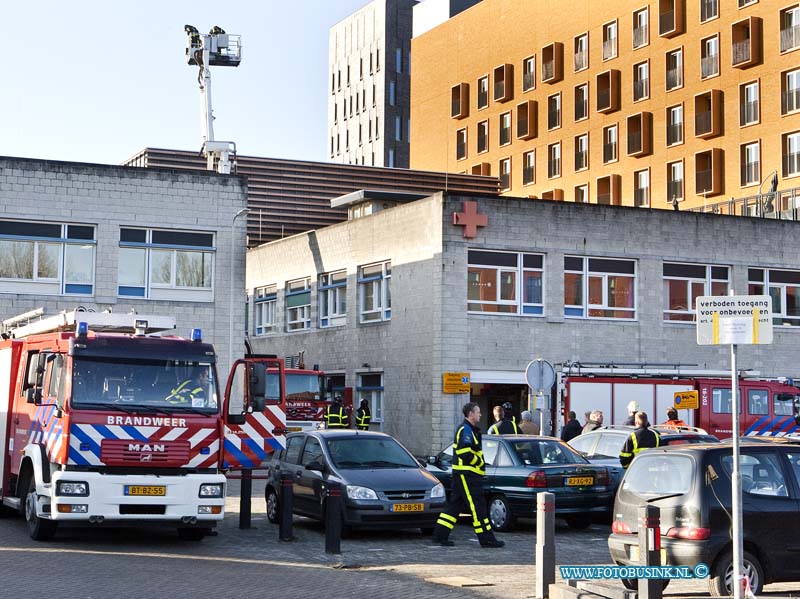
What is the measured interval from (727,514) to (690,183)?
46779mm

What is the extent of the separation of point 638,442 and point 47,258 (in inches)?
709

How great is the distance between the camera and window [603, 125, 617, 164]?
61.6 m

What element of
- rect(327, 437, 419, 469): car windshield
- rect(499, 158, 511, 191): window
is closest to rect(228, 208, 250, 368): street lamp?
rect(327, 437, 419, 469): car windshield

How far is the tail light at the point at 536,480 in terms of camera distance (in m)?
18.7

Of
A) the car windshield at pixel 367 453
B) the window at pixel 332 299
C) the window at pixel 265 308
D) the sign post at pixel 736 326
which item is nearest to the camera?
the sign post at pixel 736 326

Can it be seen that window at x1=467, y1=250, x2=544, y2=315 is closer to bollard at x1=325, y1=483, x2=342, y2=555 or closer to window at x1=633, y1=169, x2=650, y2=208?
bollard at x1=325, y1=483, x2=342, y2=555

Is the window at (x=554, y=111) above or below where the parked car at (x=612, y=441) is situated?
above

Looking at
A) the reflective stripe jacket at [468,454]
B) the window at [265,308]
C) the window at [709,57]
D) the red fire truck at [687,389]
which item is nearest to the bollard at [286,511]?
the reflective stripe jacket at [468,454]

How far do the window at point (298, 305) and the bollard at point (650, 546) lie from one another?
3125 centimetres

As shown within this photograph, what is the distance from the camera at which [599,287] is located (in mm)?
35500

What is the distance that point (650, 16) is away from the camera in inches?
2318

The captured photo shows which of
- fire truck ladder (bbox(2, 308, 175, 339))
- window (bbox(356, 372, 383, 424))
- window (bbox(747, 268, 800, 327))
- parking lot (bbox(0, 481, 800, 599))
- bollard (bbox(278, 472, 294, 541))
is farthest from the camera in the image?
window (bbox(747, 268, 800, 327))

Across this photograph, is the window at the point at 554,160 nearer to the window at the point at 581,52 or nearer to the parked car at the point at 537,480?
the window at the point at 581,52

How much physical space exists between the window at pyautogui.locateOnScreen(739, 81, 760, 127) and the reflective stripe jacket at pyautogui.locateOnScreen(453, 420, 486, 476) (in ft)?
133
